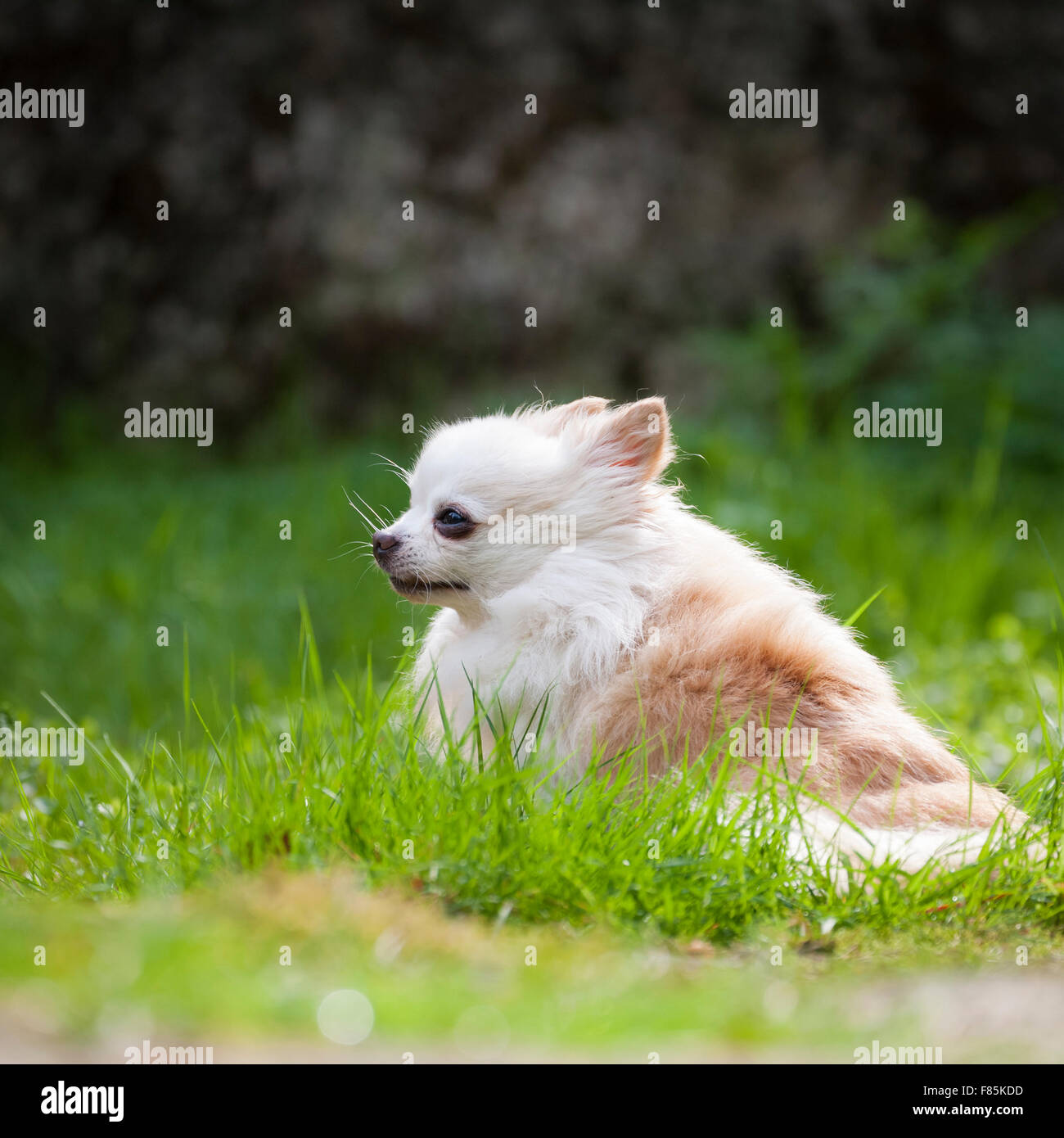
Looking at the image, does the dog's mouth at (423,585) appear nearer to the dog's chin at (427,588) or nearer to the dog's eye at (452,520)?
the dog's chin at (427,588)

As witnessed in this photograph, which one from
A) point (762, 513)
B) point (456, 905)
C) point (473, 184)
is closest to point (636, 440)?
point (456, 905)

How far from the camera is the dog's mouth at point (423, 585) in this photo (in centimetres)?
397

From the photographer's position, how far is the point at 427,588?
3.98 metres

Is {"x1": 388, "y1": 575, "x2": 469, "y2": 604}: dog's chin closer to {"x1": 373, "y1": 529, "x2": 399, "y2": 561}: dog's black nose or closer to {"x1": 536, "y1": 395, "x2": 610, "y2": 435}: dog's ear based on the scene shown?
{"x1": 373, "y1": 529, "x2": 399, "y2": 561}: dog's black nose

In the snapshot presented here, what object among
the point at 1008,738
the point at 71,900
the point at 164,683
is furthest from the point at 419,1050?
the point at 164,683

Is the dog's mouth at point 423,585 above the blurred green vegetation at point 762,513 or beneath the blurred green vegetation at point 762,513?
beneath

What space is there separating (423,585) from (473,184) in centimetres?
777

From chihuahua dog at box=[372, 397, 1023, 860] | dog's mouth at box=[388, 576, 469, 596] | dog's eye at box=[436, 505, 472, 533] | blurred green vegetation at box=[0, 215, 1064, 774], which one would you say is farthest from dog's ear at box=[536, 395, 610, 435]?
blurred green vegetation at box=[0, 215, 1064, 774]

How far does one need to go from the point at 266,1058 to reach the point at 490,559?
6.20ft

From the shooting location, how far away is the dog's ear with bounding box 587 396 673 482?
394 cm

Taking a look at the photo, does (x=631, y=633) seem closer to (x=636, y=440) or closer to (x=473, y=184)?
(x=636, y=440)

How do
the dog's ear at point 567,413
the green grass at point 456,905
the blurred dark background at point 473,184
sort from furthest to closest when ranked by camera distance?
1. the blurred dark background at point 473,184
2. the dog's ear at point 567,413
3. the green grass at point 456,905

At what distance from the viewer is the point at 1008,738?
18.3ft

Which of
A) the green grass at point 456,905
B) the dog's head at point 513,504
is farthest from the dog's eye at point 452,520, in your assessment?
the green grass at point 456,905
